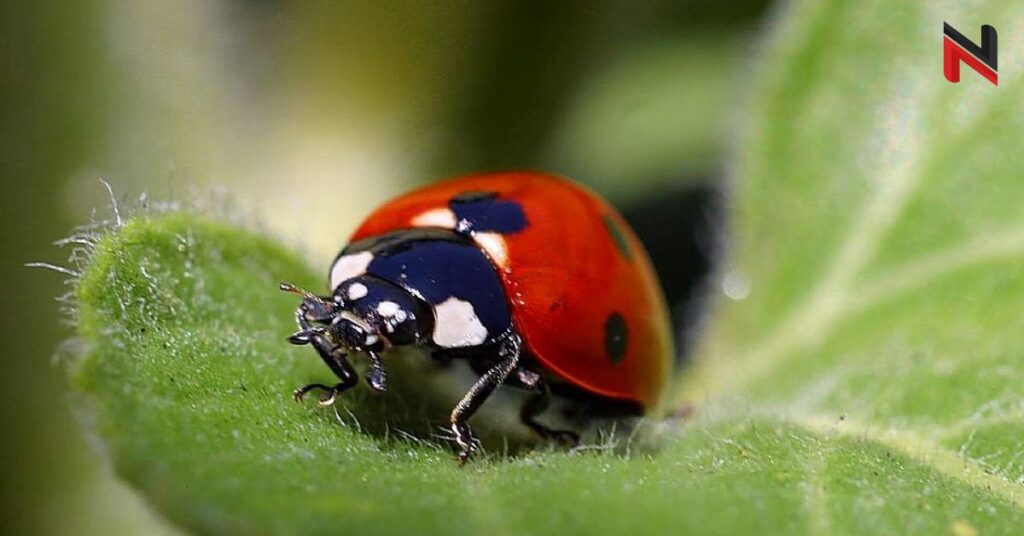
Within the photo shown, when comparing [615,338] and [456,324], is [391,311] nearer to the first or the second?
[456,324]

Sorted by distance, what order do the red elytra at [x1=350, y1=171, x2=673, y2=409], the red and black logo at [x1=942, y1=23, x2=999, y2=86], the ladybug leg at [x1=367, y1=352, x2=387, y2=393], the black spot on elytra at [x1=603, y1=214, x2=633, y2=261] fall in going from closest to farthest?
1. the ladybug leg at [x1=367, y1=352, x2=387, y2=393]
2. the red elytra at [x1=350, y1=171, x2=673, y2=409]
3. the black spot on elytra at [x1=603, y1=214, x2=633, y2=261]
4. the red and black logo at [x1=942, y1=23, x2=999, y2=86]

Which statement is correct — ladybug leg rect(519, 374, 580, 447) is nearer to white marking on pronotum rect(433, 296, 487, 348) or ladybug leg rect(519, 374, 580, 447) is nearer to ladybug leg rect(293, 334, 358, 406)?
white marking on pronotum rect(433, 296, 487, 348)

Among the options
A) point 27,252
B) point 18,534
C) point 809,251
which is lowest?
point 18,534

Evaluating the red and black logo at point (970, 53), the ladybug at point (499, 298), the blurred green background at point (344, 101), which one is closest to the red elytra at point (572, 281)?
the ladybug at point (499, 298)

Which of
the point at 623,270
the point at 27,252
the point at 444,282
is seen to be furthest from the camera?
the point at 27,252

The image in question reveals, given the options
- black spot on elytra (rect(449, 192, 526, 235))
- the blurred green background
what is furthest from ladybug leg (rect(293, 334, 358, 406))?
the blurred green background

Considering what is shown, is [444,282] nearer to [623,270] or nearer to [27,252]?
[623,270]

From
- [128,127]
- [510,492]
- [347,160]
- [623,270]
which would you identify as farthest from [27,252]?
[510,492]
